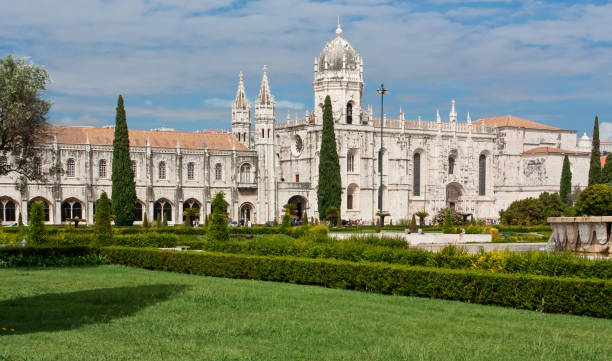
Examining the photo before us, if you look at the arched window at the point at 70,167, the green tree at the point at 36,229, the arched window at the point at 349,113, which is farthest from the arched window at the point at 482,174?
the green tree at the point at 36,229

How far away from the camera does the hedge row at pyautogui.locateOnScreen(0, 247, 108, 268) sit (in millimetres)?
22312

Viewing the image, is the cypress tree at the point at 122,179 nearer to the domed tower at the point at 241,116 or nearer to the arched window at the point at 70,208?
the arched window at the point at 70,208

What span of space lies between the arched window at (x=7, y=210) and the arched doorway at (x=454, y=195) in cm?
4084

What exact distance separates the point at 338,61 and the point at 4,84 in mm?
37361

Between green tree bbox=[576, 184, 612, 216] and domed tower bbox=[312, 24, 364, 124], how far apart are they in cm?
2856

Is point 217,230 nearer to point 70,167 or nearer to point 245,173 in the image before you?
point 70,167

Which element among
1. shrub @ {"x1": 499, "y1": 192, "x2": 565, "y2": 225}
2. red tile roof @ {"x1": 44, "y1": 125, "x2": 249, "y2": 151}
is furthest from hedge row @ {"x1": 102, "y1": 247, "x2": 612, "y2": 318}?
shrub @ {"x1": 499, "y1": 192, "x2": 565, "y2": 225}

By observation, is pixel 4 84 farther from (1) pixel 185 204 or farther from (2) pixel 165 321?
(1) pixel 185 204

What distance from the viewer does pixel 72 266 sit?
22.6m

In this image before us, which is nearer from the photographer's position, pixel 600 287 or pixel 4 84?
pixel 600 287

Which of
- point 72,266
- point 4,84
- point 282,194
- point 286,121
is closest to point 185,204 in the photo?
point 282,194

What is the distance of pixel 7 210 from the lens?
5188 cm

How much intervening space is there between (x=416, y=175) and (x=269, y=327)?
58494mm

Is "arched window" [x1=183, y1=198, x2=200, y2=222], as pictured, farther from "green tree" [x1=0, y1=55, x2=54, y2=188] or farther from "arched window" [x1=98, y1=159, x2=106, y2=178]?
"green tree" [x1=0, y1=55, x2=54, y2=188]
